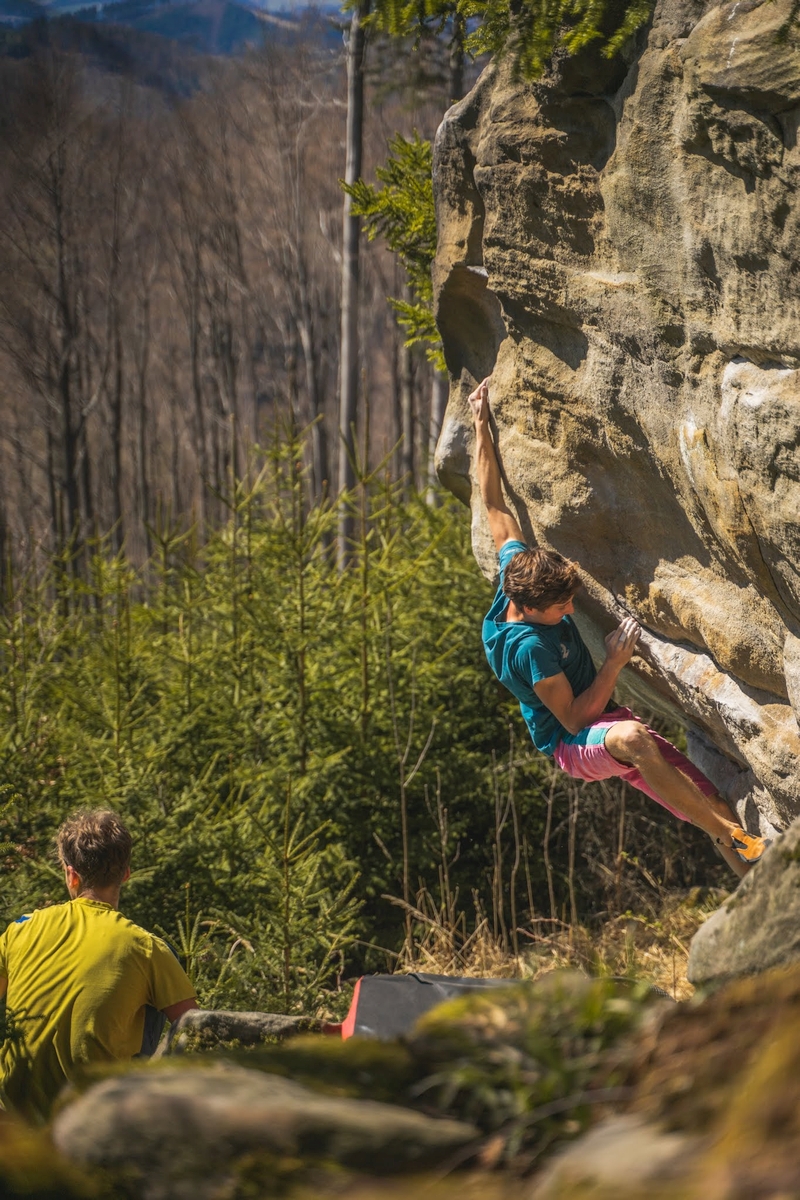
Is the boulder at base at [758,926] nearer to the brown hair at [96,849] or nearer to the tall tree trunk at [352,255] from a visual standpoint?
the brown hair at [96,849]

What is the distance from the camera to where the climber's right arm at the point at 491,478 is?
4590 mm

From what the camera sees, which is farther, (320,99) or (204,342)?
(204,342)

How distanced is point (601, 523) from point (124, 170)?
57.5 ft

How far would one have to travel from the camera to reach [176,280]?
23.5 m

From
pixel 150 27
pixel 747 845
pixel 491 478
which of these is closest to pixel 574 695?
pixel 747 845

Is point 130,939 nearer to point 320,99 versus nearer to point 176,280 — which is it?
point 320,99

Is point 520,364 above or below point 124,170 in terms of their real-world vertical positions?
below

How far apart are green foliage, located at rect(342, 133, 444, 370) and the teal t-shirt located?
6.33ft

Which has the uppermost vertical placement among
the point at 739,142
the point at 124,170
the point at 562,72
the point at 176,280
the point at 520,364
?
the point at 124,170

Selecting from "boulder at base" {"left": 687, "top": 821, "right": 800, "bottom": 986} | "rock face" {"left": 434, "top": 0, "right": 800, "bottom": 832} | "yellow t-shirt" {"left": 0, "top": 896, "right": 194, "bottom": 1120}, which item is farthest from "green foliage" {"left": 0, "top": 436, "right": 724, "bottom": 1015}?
"boulder at base" {"left": 687, "top": 821, "right": 800, "bottom": 986}

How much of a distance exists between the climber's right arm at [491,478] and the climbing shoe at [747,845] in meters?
1.62

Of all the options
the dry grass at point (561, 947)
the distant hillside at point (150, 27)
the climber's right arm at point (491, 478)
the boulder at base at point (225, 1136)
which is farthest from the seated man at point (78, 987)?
the distant hillside at point (150, 27)

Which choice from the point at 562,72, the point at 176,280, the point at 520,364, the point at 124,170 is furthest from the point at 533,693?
the point at 176,280

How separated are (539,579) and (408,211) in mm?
2668
